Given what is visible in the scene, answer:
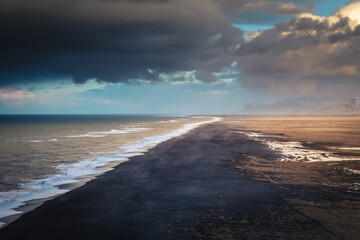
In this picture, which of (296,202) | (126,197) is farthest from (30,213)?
(296,202)

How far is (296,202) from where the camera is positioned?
10766mm

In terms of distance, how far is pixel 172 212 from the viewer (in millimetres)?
9766

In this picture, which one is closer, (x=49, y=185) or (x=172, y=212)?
(x=172, y=212)

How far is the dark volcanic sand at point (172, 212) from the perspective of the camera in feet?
26.4

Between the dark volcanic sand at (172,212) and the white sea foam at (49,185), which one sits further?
the white sea foam at (49,185)

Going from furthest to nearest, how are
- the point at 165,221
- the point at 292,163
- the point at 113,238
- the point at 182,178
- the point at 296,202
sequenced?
the point at 292,163 < the point at 182,178 < the point at 296,202 < the point at 165,221 < the point at 113,238

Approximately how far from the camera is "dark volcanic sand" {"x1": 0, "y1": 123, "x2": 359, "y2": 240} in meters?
8.05

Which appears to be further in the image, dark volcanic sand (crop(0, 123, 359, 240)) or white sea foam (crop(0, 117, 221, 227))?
white sea foam (crop(0, 117, 221, 227))

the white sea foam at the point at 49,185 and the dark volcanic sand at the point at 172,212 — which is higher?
the dark volcanic sand at the point at 172,212

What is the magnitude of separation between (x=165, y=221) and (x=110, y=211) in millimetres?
2394

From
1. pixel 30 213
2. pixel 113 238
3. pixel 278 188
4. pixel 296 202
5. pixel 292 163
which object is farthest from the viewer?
A: pixel 292 163

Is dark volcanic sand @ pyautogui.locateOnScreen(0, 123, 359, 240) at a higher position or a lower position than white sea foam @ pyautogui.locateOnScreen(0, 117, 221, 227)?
higher

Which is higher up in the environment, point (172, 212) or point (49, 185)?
point (172, 212)

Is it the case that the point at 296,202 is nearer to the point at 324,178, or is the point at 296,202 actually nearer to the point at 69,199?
the point at 324,178
